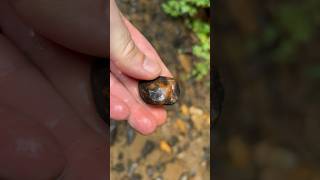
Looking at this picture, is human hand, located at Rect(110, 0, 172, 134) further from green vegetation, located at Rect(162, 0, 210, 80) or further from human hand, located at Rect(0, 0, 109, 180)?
green vegetation, located at Rect(162, 0, 210, 80)

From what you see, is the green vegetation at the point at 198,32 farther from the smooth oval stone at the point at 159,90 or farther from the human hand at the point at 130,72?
the smooth oval stone at the point at 159,90

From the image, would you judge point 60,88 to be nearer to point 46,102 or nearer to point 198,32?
point 46,102

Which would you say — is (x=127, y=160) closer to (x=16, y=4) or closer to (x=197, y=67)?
(x=197, y=67)

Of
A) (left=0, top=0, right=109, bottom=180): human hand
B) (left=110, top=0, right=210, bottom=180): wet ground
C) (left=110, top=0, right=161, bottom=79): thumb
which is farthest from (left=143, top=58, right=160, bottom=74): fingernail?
(left=110, top=0, right=210, bottom=180): wet ground

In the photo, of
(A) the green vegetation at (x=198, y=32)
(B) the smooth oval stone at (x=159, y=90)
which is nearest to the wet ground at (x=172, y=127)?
(A) the green vegetation at (x=198, y=32)

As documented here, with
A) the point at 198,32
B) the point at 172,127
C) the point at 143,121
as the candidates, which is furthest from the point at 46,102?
the point at 198,32
